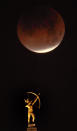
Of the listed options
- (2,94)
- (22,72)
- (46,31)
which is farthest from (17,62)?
(46,31)

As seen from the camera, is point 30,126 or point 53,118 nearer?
point 30,126

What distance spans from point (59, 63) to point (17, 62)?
3.84 ft

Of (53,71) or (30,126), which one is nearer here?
(30,126)

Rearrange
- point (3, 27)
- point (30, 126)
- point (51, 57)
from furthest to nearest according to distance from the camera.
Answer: point (51, 57) → point (3, 27) → point (30, 126)

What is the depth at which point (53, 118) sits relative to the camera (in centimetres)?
602

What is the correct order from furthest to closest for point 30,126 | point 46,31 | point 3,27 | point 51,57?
point 51,57
point 3,27
point 30,126
point 46,31

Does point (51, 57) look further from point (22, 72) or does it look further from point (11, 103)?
point (11, 103)

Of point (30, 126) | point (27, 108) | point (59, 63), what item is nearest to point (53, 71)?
point (59, 63)

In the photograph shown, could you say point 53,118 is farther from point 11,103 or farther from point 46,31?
point 46,31

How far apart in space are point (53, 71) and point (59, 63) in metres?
0.28

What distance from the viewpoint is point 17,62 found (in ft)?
19.6

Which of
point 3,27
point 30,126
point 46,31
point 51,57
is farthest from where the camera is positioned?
point 51,57

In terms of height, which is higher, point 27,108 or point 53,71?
point 53,71

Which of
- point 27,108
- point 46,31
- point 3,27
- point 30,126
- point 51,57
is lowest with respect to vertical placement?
point 30,126
